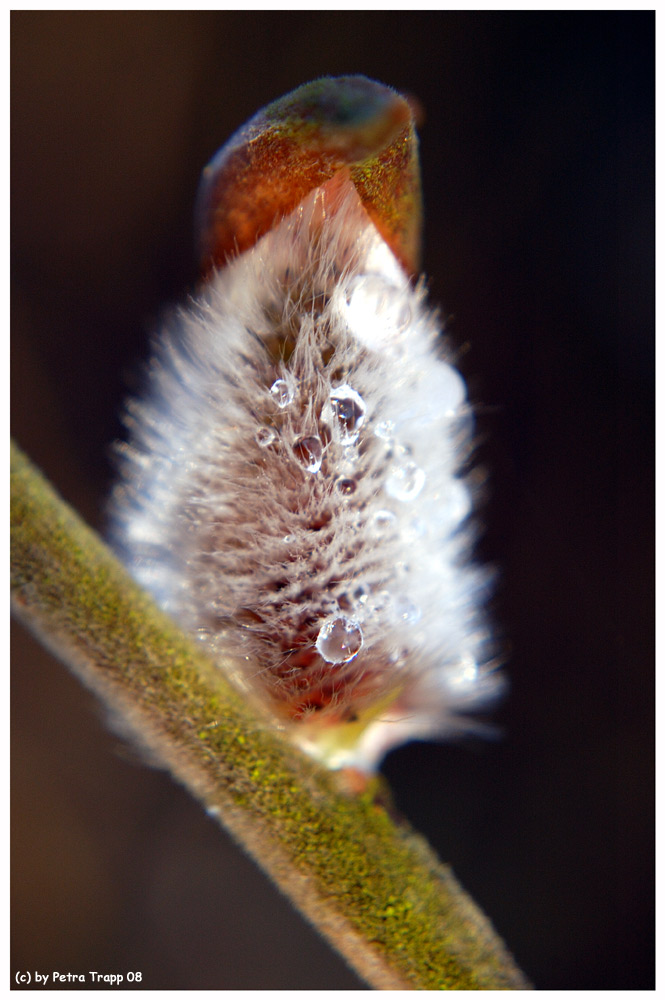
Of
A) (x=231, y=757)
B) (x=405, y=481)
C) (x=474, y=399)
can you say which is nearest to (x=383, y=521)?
(x=405, y=481)

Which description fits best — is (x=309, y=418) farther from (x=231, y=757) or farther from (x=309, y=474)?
(x=231, y=757)

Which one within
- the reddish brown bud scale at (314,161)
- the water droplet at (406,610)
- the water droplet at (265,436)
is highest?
the reddish brown bud scale at (314,161)

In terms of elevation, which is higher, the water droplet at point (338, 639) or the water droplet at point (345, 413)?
the water droplet at point (345, 413)

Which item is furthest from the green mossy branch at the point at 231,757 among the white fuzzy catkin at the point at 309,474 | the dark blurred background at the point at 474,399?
the dark blurred background at the point at 474,399

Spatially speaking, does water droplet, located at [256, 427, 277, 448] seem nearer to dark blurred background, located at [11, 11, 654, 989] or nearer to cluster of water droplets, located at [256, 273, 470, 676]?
cluster of water droplets, located at [256, 273, 470, 676]

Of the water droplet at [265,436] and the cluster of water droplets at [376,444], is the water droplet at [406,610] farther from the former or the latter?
the water droplet at [265,436]

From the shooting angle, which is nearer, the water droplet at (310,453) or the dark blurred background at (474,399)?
the water droplet at (310,453)

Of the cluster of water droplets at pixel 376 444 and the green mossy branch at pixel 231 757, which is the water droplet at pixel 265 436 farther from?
the green mossy branch at pixel 231 757
